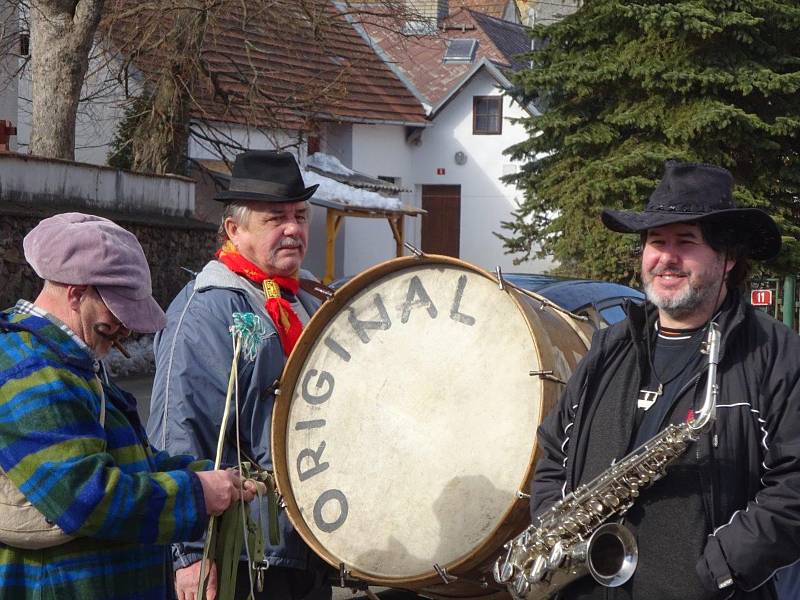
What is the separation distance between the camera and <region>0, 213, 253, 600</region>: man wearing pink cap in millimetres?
2553

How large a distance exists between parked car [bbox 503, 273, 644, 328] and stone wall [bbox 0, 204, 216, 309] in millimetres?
7664

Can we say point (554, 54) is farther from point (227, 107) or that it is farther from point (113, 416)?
point (113, 416)

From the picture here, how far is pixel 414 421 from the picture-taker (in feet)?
13.1

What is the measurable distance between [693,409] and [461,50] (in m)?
32.4

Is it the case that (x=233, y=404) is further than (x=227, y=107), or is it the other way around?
(x=227, y=107)

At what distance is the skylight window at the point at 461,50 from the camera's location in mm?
34188

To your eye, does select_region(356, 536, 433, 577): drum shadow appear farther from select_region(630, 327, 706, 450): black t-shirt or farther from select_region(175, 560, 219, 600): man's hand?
select_region(630, 327, 706, 450): black t-shirt

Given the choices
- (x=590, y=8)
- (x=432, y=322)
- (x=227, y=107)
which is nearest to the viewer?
(x=432, y=322)

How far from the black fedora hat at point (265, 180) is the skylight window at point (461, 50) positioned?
30.9m

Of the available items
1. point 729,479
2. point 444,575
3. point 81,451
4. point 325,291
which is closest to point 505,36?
point 325,291

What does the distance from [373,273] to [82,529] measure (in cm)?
174

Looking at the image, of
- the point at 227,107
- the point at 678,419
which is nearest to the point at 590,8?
the point at 227,107

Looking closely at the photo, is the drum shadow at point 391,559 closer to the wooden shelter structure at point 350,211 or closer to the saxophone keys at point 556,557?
the saxophone keys at point 556,557

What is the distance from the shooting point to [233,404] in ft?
12.1
